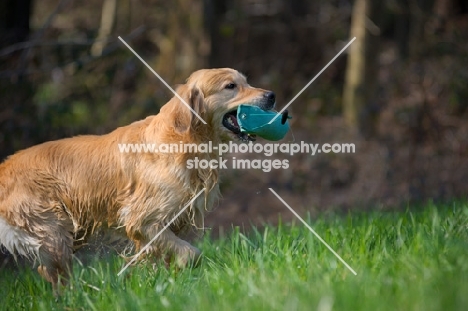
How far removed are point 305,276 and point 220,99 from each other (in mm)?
1905

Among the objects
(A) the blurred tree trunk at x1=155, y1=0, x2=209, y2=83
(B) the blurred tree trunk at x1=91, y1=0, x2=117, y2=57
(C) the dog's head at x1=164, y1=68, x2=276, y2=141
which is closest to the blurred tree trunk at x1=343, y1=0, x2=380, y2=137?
(A) the blurred tree trunk at x1=155, y1=0, x2=209, y2=83

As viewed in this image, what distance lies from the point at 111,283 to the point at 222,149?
151cm

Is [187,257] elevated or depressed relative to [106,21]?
depressed

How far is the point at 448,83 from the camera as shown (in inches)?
484

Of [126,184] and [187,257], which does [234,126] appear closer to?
[126,184]

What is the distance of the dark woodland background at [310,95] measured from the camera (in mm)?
10625

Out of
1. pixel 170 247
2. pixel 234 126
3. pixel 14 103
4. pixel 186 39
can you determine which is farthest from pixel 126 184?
pixel 186 39

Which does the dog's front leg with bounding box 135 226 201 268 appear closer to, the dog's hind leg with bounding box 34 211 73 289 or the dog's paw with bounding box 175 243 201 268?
the dog's paw with bounding box 175 243 201 268

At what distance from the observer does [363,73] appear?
1256 centimetres

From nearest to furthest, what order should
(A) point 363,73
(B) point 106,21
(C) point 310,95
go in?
(A) point 363,73
(C) point 310,95
(B) point 106,21

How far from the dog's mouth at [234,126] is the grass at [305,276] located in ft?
2.67

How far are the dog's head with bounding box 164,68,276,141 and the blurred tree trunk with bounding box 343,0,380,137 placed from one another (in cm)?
652

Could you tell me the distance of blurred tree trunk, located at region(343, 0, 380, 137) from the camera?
12.3 meters

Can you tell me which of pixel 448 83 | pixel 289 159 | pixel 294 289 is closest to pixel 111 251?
pixel 294 289
